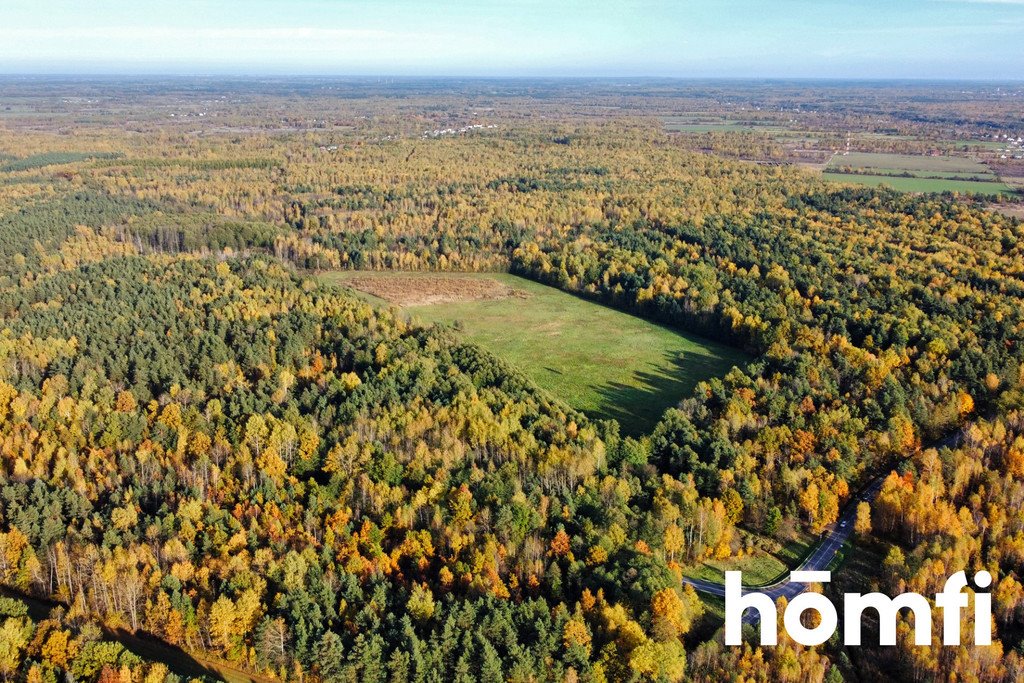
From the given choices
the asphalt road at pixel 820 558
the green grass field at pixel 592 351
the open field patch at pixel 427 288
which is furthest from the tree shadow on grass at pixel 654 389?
the open field patch at pixel 427 288

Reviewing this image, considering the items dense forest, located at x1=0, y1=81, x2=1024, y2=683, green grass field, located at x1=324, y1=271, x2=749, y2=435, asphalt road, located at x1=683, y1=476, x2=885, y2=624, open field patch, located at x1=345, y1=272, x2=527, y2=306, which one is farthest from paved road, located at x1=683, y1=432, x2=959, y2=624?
open field patch, located at x1=345, y1=272, x2=527, y2=306

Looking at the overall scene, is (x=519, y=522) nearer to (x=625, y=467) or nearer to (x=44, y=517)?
(x=625, y=467)

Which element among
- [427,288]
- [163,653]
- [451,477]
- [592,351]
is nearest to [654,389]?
[592,351]

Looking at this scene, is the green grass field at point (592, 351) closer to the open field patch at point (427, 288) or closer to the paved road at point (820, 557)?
the open field patch at point (427, 288)

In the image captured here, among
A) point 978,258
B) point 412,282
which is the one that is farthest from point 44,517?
point 978,258

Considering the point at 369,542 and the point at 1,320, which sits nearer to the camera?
the point at 369,542
